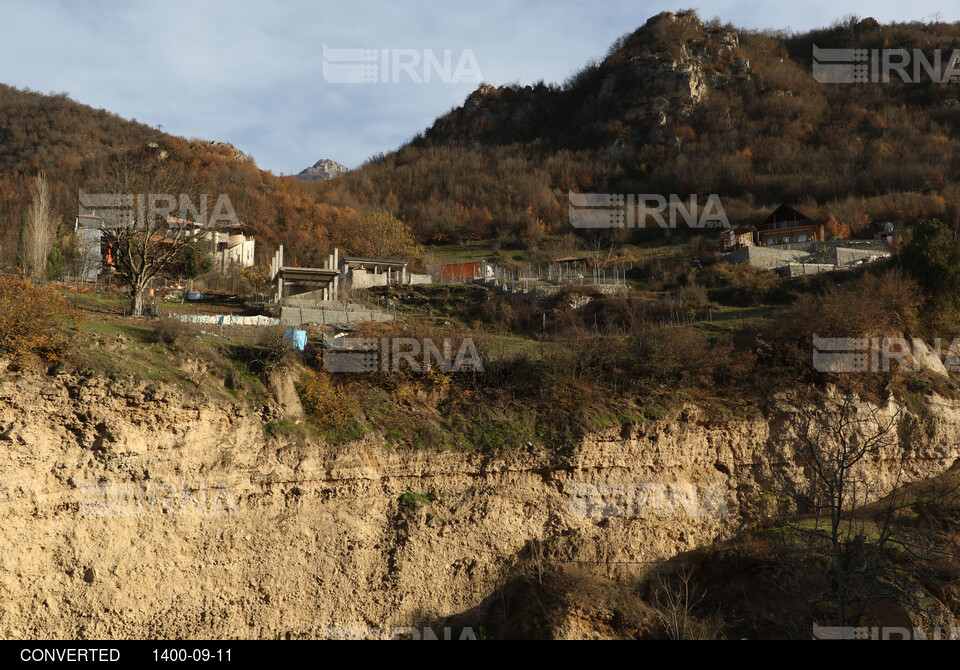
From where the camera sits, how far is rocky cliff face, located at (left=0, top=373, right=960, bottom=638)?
13.9 meters

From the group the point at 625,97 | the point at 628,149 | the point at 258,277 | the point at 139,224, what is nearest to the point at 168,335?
the point at 139,224

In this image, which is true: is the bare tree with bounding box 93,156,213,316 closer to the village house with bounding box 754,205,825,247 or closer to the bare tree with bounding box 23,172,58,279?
the bare tree with bounding box 23,172,58,279

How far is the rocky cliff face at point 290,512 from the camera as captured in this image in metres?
13.9

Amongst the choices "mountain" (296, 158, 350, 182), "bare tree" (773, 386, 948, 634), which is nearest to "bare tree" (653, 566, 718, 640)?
"bare tree" (773, 386, 948, 634)

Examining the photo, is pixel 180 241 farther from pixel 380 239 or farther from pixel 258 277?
pixel 380 239

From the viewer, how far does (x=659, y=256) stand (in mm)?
46094

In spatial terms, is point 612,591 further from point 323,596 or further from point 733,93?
point 733,93

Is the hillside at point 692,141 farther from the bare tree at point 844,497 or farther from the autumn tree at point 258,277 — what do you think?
the bare tree at point 844,497

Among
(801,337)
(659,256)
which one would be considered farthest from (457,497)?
(659,256)

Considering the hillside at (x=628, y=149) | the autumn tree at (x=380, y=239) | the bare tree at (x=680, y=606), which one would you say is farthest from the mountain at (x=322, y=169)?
the bare tree at (x=680, y=606)

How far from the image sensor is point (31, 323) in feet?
48.5

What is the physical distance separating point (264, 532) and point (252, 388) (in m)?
3.88

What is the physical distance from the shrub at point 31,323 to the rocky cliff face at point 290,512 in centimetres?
80
